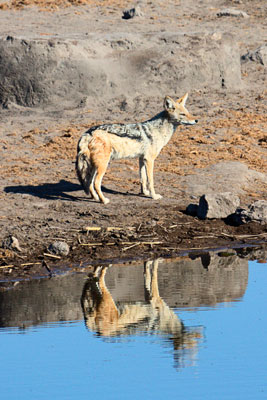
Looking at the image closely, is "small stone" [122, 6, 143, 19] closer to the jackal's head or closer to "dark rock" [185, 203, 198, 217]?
the jackal's head

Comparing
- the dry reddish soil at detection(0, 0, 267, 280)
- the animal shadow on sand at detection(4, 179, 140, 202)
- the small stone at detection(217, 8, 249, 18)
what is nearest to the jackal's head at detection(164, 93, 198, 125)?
the dry reddish soil at detection(0, 0, 267, 280)

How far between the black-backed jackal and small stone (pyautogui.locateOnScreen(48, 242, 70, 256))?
6.71ft

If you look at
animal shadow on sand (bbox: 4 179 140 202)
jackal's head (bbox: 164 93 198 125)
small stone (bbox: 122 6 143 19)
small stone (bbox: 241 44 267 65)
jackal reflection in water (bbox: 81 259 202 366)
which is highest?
small stone (bbox: 122 6 143 19)

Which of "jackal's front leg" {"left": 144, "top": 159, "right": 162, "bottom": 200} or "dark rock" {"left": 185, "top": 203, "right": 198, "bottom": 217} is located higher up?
"jackal's front leg" {"left": 144, "top": 159, "right": 162, "bottom": 200}

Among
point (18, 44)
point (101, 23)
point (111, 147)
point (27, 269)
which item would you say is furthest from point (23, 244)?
point (101, 23)

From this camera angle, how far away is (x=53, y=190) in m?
14.4

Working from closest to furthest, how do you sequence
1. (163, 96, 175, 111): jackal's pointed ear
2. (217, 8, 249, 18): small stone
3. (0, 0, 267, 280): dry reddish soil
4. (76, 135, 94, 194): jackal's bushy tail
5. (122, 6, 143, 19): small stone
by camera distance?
(0, 0, 267, 280): dry reddish soil
(76, 135, 94, 194): jackal's bushy tail
(163, 96, 175, 111): jackal's pointed ear
(122, 6, 143, 19): small stone
(217, 8, 249, 18): small stone

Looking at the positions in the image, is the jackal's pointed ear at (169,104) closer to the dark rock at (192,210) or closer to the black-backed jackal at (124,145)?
the black-backed jackal at (124,145)

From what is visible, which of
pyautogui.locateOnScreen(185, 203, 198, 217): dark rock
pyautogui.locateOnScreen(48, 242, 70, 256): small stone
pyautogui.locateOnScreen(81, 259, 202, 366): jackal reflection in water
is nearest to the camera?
pyautogui.locateOnScreen(81, 259, 202, 366): jackal reflection in water

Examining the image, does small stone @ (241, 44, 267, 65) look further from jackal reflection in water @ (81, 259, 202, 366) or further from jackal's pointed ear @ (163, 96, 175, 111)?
jackal reflection in water @ (81, 259, 202, 366)

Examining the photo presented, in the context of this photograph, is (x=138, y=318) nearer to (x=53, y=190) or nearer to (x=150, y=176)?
(x=150, y=176)

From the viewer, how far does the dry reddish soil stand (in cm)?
1220

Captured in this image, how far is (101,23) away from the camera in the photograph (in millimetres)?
23953

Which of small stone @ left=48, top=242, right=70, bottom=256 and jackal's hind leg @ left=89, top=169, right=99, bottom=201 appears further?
jackal's hind leg @ left=89, top=169, right=99, bottom=201
